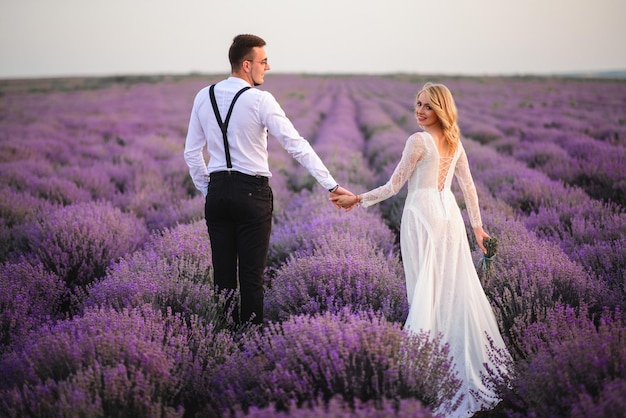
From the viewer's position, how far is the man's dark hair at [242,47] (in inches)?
102

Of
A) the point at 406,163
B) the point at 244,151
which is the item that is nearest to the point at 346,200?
the point at 406,163

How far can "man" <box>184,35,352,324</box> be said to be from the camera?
8.46 ft

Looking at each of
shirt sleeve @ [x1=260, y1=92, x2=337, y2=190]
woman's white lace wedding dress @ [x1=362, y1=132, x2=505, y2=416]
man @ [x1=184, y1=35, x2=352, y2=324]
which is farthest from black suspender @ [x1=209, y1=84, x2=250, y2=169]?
woman's white lace wedding dress @ [x1=362, y1=132, x2=505, y2=416]

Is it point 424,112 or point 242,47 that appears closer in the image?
point 242,47

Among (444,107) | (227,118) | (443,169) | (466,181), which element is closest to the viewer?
(227,118)

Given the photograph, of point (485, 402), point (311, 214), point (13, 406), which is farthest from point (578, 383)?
point (311, 214)

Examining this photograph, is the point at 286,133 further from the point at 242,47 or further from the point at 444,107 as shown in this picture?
the point at 444,107

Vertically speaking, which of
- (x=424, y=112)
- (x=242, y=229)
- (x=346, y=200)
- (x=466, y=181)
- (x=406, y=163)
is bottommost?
(x=242, y=229)

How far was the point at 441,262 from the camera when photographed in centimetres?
275

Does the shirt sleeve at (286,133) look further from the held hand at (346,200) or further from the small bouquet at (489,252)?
the small bouquet at (489,252)

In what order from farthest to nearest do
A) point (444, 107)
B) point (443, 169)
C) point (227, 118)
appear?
point (443, 169) → point (444, 107) → point (227, 118)

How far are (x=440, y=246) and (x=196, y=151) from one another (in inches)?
62.6

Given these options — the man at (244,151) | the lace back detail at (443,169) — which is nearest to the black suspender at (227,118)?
the man at (244,151)

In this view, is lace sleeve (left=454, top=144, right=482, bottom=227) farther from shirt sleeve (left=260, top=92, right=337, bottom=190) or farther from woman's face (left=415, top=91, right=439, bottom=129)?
shirt sleeve (left=260, top=92, right=337, bottom=190)
